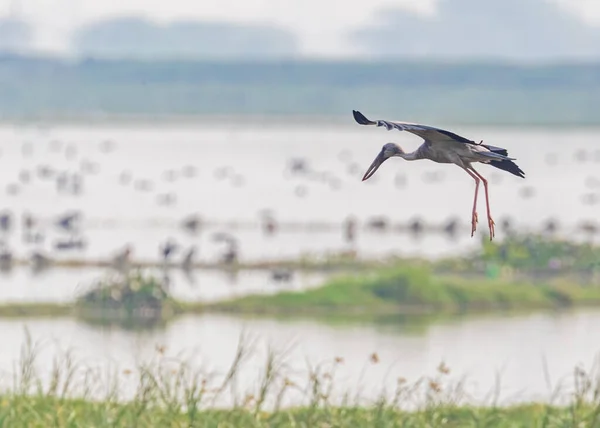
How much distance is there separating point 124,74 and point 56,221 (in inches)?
4063

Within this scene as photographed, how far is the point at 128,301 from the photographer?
30359 millimetres

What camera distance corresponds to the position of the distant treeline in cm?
13675

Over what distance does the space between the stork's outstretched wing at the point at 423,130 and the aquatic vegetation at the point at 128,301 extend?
83.0 feet

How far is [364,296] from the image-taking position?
1266 inches

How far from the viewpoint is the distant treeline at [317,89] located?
136750 mm

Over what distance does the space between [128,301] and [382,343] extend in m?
4.43

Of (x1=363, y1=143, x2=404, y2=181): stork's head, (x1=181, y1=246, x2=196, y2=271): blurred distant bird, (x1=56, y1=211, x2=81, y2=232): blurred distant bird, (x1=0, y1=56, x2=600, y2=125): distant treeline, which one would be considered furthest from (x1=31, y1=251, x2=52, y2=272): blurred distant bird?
(x1=0, y1=56, x2=600, y2=125): distant treeline

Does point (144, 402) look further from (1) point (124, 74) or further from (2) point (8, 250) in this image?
(1) point (124, 74)

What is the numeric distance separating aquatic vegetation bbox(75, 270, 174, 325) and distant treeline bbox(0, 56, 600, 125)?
86485 millimetres

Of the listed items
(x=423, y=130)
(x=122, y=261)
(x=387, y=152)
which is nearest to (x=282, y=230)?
(x=122, y=261)

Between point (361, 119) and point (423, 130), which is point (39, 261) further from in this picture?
A: point (423, 130)

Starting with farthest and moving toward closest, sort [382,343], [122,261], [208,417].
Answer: [122,261] → [382,343] → [208,417]

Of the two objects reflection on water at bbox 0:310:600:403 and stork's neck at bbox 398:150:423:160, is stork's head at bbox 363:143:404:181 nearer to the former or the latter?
stork's neck at bbox 398:150:423:160

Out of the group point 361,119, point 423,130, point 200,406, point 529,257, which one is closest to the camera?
point 423,130
